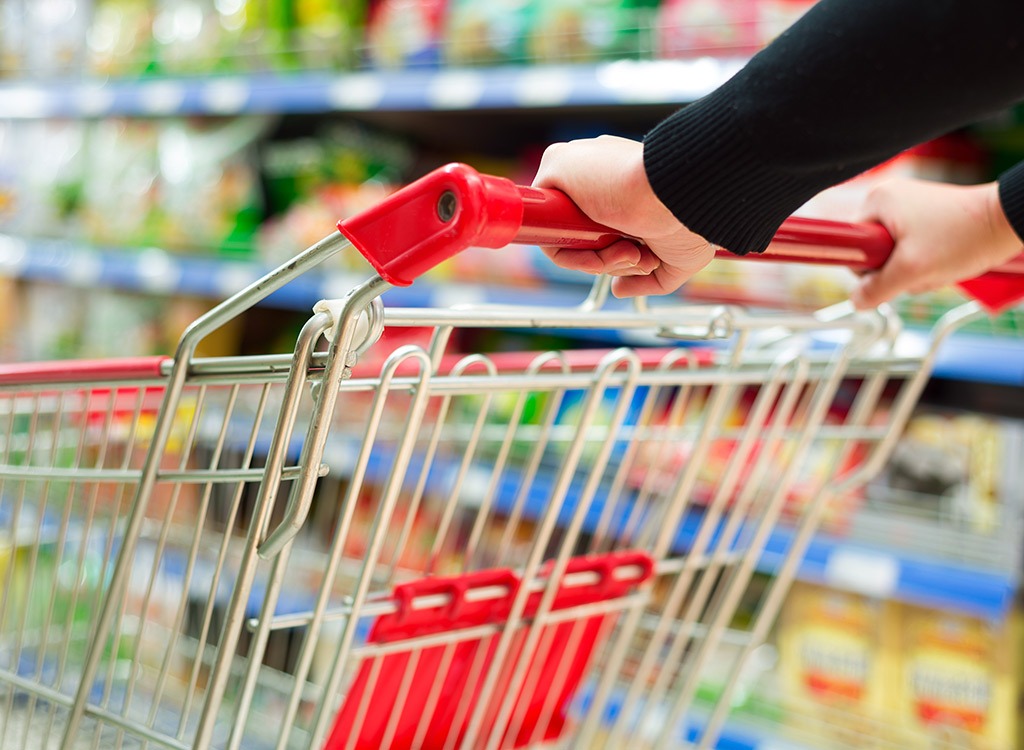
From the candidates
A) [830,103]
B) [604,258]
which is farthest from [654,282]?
[830,103]

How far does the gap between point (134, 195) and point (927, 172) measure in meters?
2.16

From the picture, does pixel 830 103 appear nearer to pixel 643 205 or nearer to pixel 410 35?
pixel 643 205

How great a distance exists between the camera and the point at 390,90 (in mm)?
2305

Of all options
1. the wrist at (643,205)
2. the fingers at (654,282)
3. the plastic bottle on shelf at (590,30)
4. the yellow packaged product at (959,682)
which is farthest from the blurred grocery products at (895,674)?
the wrist at (643,205)

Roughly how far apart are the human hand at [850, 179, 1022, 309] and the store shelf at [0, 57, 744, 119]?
54cm

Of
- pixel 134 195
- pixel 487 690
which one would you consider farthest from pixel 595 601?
pixel 134 195

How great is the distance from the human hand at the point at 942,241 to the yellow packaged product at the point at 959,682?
40.9 inches

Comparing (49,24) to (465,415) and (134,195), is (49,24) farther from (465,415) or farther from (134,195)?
(465,415)

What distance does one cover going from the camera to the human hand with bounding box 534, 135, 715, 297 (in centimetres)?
65

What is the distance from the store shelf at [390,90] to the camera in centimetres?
191

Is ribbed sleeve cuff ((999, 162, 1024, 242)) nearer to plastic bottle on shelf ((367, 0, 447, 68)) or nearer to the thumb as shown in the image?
the thumb

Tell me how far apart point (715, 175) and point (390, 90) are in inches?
70.9

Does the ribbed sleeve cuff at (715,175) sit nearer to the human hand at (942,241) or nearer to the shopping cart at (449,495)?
the shopping cart at (449,495)

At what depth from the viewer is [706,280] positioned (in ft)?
6.59
